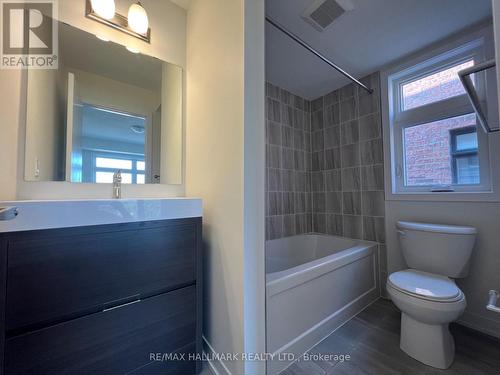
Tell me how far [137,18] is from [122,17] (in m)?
0.12

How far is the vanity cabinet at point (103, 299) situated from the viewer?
0.74m

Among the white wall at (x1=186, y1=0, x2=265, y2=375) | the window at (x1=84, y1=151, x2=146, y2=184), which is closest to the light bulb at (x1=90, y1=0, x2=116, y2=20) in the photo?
the white wall at (x1=186, y1=0, x2=265, y2=375)

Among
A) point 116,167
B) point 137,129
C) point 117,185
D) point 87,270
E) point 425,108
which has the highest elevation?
point 425,108

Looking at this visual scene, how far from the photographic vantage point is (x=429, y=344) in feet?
4.01

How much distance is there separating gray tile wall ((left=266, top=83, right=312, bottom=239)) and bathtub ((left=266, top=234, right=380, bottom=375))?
457 millimetres

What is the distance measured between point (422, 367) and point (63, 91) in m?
2.63

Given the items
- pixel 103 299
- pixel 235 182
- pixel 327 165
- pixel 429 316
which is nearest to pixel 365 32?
pixel 327 165

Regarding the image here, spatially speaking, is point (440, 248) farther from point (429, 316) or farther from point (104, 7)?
point (104, 7)

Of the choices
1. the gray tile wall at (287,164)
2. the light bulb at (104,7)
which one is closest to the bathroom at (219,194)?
the light bulb at (104,7)

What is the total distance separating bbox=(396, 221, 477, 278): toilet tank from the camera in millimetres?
1414

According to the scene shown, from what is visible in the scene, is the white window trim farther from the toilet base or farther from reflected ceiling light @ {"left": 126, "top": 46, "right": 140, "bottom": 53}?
reflected ceiling light @ {"left": 126, "top": 46, "right": 140, "bottom": 53}

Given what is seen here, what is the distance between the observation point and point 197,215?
1139 millimetres

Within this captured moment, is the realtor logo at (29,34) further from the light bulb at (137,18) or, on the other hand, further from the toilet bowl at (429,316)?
the toilet bowl at (429,316)

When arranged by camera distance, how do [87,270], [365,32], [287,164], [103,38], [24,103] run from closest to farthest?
1. [87,270]
2. [24,103]
3. [103,38]
4. [365,32]
5. [287,164]
